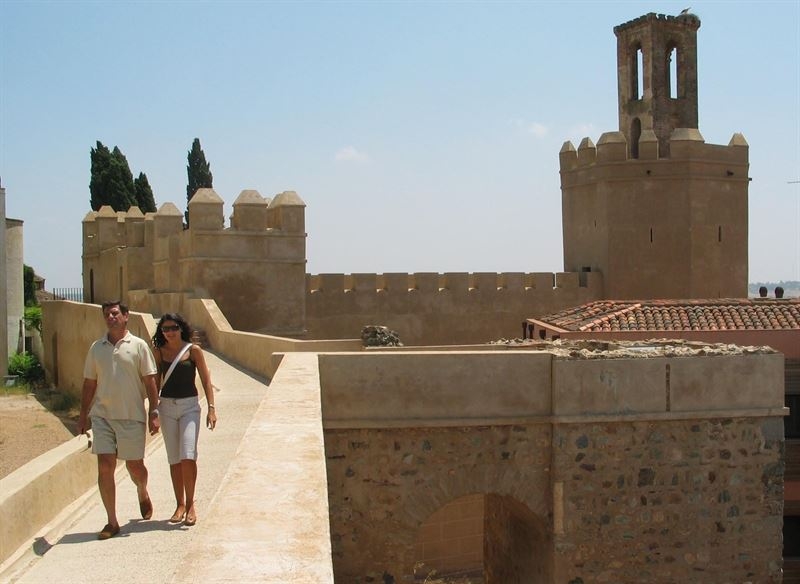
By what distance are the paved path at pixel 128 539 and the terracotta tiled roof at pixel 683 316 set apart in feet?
32.5

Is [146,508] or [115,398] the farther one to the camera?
[146,508]

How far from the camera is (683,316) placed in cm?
1692

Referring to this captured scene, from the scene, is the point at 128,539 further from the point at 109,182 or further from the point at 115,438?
the point at 109,182

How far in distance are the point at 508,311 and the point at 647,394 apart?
14.7 m

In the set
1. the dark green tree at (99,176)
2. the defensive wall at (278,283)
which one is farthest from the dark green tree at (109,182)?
the defensive wall at (278,283)

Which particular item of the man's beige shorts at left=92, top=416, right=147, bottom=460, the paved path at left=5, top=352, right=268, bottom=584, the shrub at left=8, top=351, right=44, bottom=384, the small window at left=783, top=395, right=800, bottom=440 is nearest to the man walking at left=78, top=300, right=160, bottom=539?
the man's beige shorts at left=92, top=416, right=147, bottom=460

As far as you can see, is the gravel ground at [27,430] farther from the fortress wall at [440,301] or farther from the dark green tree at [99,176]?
the dark green tree at [99,176]

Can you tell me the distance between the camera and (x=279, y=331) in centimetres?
1902

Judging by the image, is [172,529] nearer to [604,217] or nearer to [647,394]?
[647,394]

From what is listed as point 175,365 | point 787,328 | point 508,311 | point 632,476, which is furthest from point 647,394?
point 508,311

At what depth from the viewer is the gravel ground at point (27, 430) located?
16234mm

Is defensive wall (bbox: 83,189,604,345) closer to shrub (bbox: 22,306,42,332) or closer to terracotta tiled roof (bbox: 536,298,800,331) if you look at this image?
terracotta tiled roof (bbox: 536,298,800,331)

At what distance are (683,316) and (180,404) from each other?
13072 mm

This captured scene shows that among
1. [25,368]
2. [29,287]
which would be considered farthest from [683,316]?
[29,287]
